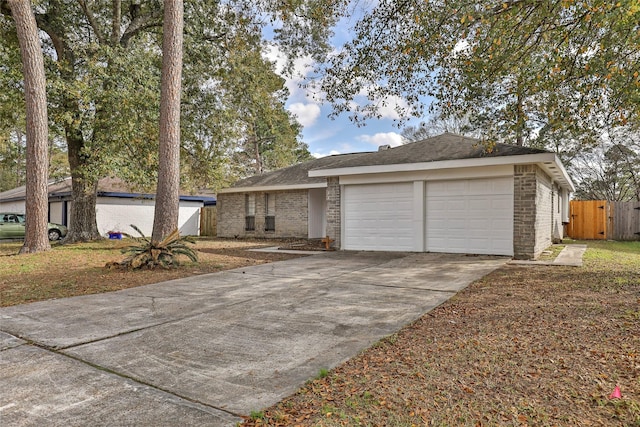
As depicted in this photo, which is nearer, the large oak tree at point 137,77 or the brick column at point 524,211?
the brick column at point 524,211

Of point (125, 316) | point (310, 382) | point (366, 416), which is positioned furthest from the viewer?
point (125, 316)

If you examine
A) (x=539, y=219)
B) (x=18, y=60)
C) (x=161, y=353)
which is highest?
(x=18, y=60)

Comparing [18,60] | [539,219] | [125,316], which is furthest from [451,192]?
[18,60]

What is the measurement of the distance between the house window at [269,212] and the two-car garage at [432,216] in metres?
6.49

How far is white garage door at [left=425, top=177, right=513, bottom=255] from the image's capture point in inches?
395

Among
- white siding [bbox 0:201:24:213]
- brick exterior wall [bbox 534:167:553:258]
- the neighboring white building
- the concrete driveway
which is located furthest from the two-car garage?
white siding [bbox 0:201:24:213]

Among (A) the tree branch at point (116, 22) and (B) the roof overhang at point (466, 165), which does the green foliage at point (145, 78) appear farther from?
(B) the roof overhang at point (466, 165)

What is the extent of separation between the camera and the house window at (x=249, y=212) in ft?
62.6

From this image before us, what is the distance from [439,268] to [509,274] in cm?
140

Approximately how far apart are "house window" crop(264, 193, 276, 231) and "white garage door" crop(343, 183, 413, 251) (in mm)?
6497

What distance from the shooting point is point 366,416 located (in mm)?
2402

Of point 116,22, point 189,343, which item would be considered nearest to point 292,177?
point 116,22

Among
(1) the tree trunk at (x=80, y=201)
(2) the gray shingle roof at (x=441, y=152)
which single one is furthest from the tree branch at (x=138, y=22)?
(2) the gray shingle roof at (x=441, y=152)

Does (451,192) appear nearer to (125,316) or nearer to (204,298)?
(204,298)
